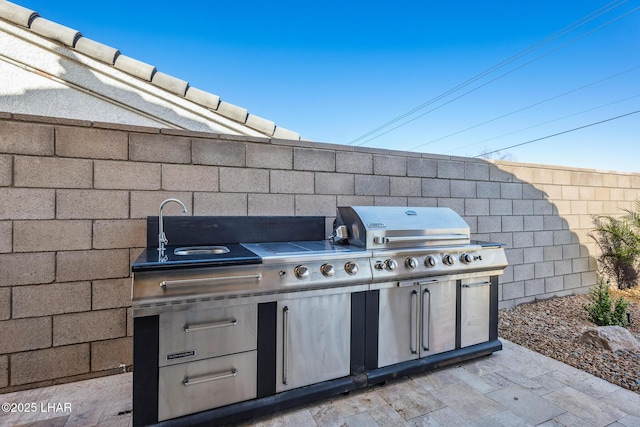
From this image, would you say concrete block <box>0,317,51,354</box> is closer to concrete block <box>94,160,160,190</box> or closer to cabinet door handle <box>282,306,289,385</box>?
concrete block <box>94,160,160,190</box>

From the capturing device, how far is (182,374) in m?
1.58

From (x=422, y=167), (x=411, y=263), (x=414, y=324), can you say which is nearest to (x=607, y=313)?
(x=422, y=167)

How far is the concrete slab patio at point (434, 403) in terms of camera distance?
1.75 m

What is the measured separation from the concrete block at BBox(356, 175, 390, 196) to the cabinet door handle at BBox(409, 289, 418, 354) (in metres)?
1.24

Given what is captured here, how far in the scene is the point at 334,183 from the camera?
2.98m

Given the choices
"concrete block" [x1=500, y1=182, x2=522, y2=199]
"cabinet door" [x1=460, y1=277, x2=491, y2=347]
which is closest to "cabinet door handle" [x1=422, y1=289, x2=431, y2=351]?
"cabinet door" [x1=460, y1=277, x2=491, y2=347]

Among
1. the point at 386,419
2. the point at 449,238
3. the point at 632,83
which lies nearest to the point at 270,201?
the point at 449,238

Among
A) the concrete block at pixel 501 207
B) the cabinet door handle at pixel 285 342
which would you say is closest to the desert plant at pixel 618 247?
the concrete block at pixel 501 207

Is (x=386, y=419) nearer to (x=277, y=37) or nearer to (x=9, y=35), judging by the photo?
(x=9, y=35)

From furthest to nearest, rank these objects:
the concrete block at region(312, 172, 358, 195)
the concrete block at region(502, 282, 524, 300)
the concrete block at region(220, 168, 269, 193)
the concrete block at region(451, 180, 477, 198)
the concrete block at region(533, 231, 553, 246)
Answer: the concrete block at region(533, 231, 553, 246) < the concrete block at region(502, 282, 524, 300) < the concrete block at region(451, 180, 477, 198) < the concrete block at region(312, 172, 358, 195) < the concrete block at region(220, 168, 269, 193)

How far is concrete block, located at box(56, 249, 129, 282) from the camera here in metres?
2.12

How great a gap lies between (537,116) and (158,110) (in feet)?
38.2

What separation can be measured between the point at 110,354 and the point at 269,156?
2.01 m

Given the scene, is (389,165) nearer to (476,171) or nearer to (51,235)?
(476,171)
